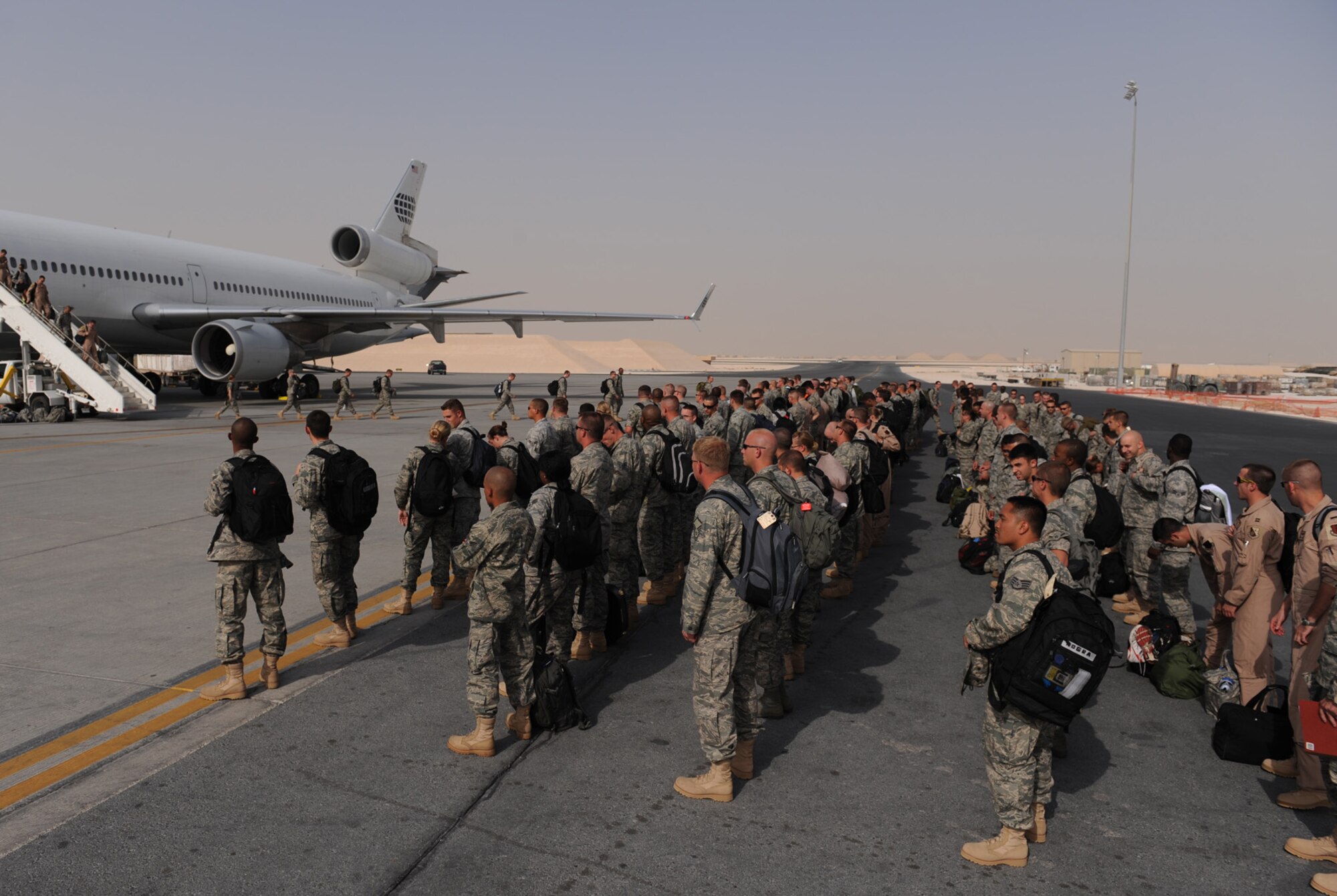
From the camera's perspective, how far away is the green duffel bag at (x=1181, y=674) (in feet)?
19.5

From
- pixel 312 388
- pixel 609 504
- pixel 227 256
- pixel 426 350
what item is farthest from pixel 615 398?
pixel 426 350

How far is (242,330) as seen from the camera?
2633 cm

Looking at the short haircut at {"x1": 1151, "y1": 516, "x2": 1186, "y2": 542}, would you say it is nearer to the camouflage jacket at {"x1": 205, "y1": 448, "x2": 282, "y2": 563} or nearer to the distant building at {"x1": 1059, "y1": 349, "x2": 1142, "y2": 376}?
the camouflage jacket at {"x1": 205, "y1": 448, "x2": 282, "y2": 563}

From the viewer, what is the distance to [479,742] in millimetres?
4848

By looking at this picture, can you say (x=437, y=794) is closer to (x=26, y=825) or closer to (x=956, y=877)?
(x=26, y=825)

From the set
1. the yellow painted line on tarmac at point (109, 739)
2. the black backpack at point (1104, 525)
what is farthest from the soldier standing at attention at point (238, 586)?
the black backpack at point (1104, 525)

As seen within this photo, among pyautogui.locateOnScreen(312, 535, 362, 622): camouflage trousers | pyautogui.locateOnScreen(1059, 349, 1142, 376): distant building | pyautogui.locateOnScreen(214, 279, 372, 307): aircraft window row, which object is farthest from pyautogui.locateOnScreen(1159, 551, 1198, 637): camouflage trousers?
pyautogui.locateOnScreen(1059, 349, 1142, 376): distant building

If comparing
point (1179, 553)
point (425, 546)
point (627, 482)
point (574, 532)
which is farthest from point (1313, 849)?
point (425, 546)

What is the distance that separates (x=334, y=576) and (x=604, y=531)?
211 cm

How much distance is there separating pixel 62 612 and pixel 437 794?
4643mm

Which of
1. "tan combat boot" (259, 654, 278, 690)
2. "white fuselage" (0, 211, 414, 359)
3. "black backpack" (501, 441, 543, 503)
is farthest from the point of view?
"white fuselage" (0, 211, 414, 359)

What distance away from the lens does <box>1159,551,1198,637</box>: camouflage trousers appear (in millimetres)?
6730

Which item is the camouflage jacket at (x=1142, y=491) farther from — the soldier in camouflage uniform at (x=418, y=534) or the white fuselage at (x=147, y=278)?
the white fuselage at (x=147, y=278)

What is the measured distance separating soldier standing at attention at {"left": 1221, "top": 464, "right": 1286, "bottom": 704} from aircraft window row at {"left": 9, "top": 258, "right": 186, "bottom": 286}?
91.5 feet
